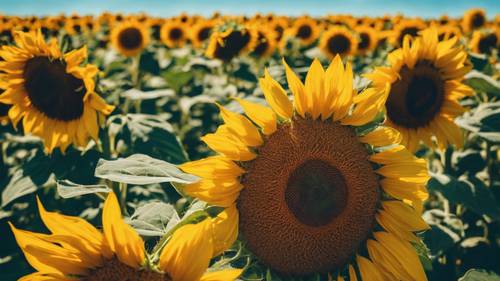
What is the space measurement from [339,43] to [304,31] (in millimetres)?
2214

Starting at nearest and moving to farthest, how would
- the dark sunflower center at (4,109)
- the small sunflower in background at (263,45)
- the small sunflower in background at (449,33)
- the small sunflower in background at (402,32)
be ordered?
the dark sunflower center at (4,109)
the small sunflower in background at (449,33)
the small sunflower in background at (402,32)
the small sunflower in background at (263,45)

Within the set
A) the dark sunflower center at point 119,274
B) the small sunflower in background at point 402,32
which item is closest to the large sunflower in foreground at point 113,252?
the dark sunflower center at point 119,274

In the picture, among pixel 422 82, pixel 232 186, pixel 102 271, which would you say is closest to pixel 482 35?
pixel 422 82

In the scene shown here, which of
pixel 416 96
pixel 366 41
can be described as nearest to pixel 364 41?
pixel 366 41

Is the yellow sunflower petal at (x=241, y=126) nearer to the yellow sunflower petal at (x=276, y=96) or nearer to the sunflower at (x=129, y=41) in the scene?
the yellow sunflower petal at (x=276, y=96)

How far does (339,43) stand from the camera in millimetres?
6180

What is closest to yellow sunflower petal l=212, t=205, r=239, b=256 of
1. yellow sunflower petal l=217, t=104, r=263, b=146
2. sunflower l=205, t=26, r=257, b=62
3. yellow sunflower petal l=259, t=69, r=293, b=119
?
yellow sunflower petal l=217, t=104, r=263, b=146

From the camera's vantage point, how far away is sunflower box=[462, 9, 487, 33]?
9.68m

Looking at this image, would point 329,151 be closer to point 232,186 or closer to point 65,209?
point 232,186

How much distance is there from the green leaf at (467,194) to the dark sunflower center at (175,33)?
655cm

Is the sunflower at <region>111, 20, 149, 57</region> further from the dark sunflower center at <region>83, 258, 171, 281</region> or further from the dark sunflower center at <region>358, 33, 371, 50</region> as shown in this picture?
the dark sunflower center at <region>83, 258, 171, 281</region>

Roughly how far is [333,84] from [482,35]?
18.1 ft

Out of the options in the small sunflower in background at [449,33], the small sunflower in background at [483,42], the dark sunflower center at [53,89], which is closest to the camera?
the dark sunflower center at [53,89]

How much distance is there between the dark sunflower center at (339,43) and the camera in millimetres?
6180
